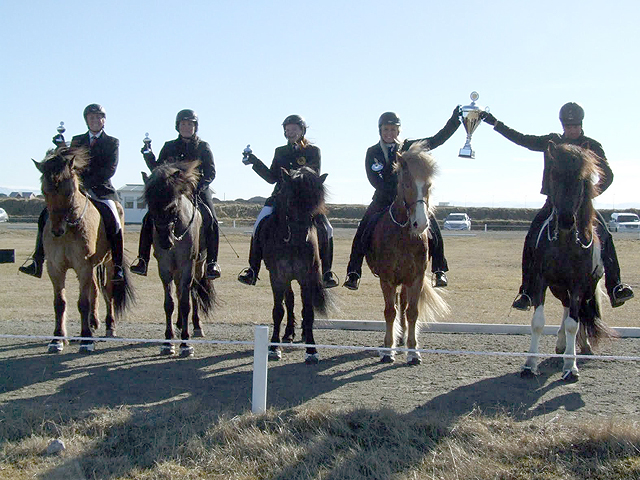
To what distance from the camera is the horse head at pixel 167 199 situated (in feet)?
24.8

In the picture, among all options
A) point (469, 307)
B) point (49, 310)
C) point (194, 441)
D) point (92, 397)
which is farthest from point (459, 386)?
point (49, 310)

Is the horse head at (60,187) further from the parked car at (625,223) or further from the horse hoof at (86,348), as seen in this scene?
the parked car at (625,223)

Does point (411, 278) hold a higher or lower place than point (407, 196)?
lower

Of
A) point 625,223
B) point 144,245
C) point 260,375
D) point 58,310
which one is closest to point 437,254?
point 260,375

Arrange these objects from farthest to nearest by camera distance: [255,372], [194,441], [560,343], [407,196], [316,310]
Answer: [316,310]
[560,343]
[407,196]
[255,372]
[194,441]

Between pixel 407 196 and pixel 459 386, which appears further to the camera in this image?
pixel 407 196

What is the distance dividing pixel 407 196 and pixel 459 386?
7.07ft

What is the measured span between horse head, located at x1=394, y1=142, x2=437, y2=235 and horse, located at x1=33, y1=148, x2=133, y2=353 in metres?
3.92

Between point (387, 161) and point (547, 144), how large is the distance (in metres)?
1.93

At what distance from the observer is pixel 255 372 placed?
5559 millimetres

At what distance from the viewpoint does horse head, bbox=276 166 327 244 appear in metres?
7.62

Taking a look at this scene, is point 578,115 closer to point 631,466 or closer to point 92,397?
point 631,466

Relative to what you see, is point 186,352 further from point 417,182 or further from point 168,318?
point 417,182

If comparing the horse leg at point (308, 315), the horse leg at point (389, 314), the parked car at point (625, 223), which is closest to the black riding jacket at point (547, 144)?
the horse leg at point (389, 314)
